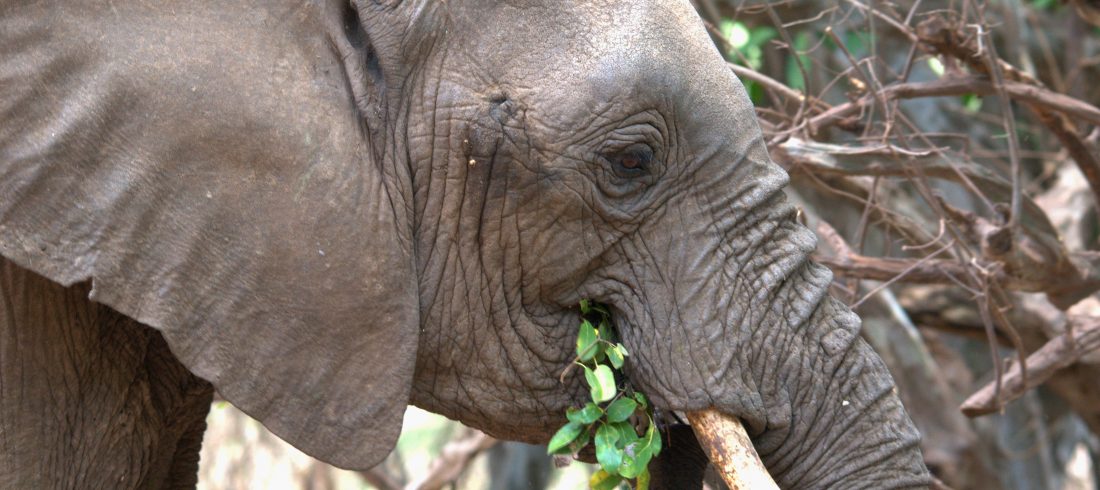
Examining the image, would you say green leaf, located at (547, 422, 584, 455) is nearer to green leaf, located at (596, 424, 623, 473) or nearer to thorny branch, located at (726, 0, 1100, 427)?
green leaf, located at (596, 424, 623, 473)

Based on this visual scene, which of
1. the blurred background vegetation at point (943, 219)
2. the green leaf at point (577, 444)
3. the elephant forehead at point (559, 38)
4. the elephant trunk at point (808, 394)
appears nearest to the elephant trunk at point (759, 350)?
the elephant trunk at point (808, 394)

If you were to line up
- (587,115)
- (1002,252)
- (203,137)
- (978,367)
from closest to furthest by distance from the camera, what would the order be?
(203,137), (587,115), (1002,252), (978,367)

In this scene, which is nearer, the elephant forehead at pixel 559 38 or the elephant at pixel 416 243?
the elephant at pixel 416 243

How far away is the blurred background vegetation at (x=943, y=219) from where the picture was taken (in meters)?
3.51

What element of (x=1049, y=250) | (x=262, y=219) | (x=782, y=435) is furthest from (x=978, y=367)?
(x=262, y=219)

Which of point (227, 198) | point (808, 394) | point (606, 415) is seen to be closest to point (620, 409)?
point (606, 415)

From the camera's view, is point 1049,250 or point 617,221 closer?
point 617,221

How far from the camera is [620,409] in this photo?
242 centimetres

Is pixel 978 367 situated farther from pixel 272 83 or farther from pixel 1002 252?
pixel 272 83

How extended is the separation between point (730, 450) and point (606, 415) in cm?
24

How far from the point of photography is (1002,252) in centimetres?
358

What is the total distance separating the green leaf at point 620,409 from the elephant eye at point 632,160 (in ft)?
1.24

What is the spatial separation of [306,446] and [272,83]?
0.57 metres

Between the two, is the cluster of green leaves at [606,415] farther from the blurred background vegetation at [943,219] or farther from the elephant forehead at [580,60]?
the blurred background vegetation at [943,219]
